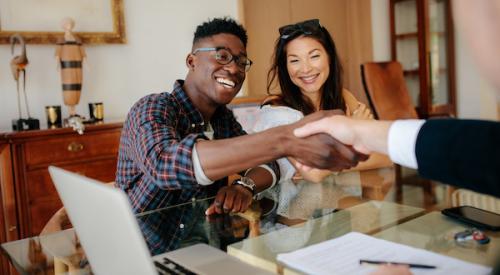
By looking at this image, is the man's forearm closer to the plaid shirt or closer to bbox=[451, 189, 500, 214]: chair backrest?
the plaid shirt

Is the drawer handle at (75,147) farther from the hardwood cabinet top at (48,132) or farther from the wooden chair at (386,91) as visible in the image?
the wooden chair at (386,91)

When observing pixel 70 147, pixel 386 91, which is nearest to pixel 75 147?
pixel 70 147

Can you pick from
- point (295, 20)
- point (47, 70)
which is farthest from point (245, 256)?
point (295, 20)

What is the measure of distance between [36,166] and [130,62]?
1152mm

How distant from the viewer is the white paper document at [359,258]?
1000mm

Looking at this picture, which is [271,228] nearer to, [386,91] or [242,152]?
[242,152]

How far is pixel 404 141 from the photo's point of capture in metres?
1.03

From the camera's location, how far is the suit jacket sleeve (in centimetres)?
81

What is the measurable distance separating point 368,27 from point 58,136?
374 centimetres

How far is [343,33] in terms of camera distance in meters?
5.47

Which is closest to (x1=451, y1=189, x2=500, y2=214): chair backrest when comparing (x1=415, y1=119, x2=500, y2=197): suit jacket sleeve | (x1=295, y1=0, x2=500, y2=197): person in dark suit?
(x1=295, y1=0, x2=500, y2=197): person in dark suit

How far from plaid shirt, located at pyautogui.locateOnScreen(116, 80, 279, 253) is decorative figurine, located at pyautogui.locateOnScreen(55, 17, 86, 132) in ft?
4.46

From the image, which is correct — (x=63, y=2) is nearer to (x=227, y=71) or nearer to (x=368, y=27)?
(x=227, y=71)

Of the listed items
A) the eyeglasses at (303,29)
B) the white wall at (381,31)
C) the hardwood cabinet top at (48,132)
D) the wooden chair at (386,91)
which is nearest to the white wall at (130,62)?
the hardwood cabinet top at (48,132)
